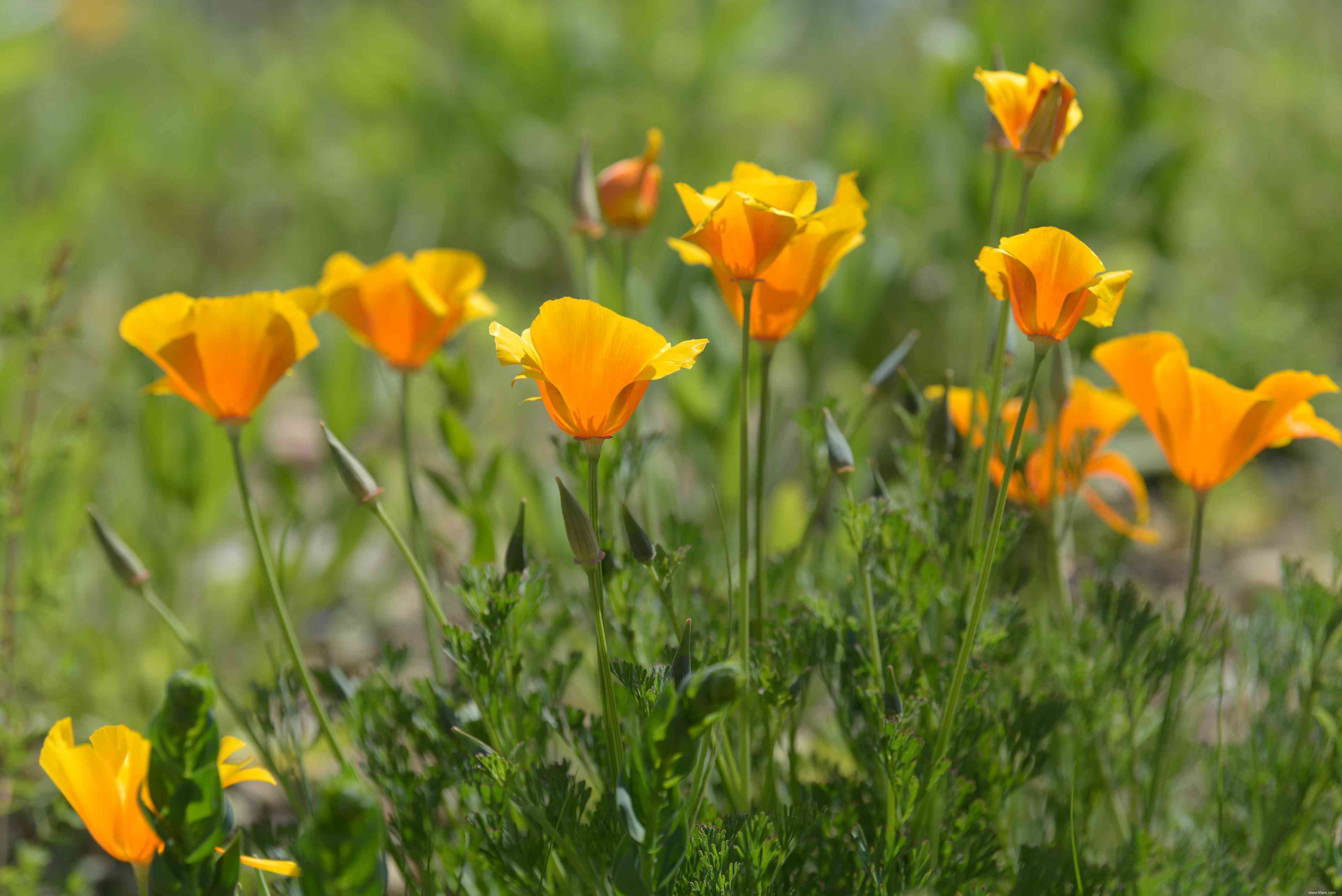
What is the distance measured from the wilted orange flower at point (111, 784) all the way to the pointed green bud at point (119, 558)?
0.23m

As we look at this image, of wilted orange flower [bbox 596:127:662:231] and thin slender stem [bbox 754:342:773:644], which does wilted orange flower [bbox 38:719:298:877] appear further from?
wilted orange flower [bbox 596:127:662:231]

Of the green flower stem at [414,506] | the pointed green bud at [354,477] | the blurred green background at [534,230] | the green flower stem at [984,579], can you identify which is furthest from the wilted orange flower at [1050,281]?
the green flower stem at [414,506]

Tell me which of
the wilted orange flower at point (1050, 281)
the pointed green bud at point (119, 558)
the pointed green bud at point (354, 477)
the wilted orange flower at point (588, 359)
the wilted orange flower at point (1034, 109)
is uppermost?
the wilted orange flower at point (1034, 109)

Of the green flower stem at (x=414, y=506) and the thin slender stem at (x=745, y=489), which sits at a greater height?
the thin slender stem at (x=745, y=489)

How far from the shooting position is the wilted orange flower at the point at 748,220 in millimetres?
675

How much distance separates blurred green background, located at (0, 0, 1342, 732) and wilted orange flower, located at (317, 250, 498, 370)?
0.18 m

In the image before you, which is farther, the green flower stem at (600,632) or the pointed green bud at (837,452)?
the pointed green bud at (837,452)

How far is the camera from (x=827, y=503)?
1.48 m

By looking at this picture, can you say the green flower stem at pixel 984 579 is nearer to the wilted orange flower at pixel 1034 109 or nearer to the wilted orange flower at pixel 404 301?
the wilted orange flower at pixel 1034 109

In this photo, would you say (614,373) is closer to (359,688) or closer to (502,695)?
(502,695)

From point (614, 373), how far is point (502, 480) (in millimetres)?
1050

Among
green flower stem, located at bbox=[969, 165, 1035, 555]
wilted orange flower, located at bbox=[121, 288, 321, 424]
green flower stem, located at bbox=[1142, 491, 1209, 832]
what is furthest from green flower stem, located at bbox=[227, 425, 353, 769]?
green flower stem, located at bbox=[1142, 491, 1209, 832]

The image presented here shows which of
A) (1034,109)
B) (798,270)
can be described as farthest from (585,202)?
(1034,109)

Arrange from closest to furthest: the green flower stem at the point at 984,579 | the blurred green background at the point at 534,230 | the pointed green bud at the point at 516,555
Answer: the green flower stem at the point at 984,579 → the pointed green bud at the point at 516,555 → the blurred green background at the point at 534,230
